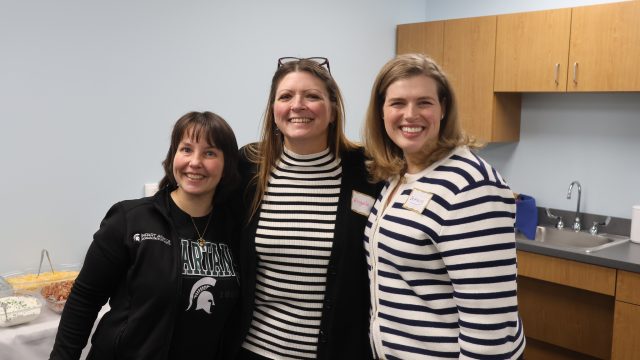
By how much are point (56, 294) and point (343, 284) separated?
1219 mm

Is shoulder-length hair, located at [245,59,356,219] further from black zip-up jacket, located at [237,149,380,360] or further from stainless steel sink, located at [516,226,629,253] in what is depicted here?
stainless steel sink, located at [516,226,629,253]

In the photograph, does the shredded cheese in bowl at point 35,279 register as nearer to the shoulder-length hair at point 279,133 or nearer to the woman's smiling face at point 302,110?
the shoulder-length hair at point 279,133

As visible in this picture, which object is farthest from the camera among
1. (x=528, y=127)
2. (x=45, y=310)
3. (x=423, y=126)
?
(x=528, y=127)

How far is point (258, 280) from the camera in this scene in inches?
65.2

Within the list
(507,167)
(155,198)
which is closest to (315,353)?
(155,198)

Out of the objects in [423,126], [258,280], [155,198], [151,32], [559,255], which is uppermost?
[151,32]

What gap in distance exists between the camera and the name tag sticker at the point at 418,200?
1389mm

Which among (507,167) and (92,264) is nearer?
(92,264)

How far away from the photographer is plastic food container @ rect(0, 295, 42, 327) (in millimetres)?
1999

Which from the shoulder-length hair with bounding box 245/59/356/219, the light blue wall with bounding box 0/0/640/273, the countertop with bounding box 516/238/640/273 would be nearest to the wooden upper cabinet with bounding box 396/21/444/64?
the light blue wall with bounding box 0/0/640/273

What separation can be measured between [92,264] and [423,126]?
937mm

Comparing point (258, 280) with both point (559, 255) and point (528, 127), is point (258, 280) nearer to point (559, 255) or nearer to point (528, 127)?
point (559, 255)

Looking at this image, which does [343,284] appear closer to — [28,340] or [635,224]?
[28,340]

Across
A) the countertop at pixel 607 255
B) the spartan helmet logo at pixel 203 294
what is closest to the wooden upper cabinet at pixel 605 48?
the countertop at pixel 607 255
